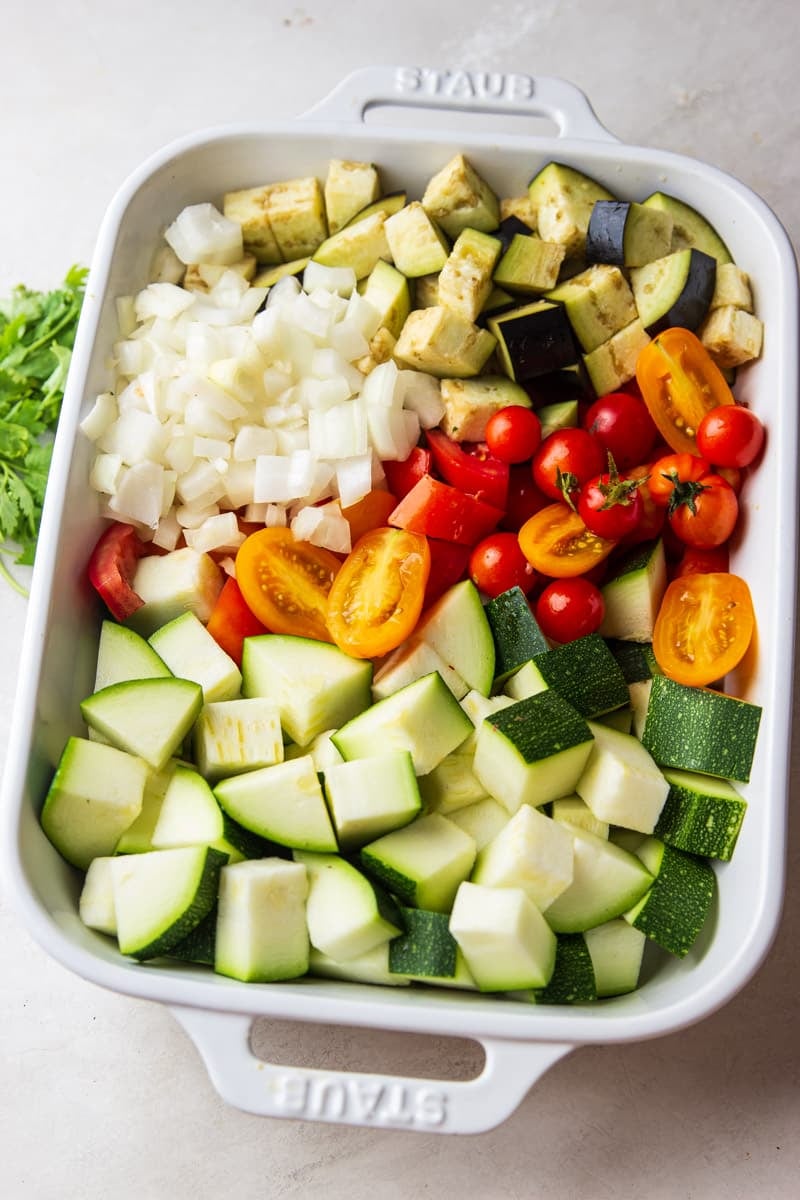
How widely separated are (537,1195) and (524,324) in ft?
6.14

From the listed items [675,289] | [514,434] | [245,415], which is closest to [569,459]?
[514,434]

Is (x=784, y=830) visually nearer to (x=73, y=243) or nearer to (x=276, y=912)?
(x=276, y=912)

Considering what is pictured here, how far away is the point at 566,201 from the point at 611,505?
699mm

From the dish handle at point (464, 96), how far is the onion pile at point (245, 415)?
0.37 metres

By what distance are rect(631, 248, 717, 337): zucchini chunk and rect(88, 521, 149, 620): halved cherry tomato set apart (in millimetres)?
1221

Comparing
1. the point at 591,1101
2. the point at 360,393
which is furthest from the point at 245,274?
the point at 591,1101

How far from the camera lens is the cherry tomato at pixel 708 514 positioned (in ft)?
7.00

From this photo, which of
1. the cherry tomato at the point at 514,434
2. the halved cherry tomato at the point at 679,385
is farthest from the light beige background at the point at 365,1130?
the cherry tomato at the point at 514,434

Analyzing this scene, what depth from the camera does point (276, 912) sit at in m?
1.90

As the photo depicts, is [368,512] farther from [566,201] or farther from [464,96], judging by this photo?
[464,96]

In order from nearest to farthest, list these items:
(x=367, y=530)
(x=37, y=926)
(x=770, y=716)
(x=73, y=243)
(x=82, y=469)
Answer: (x=37, y=926), (x=770, y=716), (x=82, y=469), (x=367, y=530), (x=73, y=243)

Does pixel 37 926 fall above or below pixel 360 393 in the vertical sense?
below

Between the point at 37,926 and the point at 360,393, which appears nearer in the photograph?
the point at 37,926

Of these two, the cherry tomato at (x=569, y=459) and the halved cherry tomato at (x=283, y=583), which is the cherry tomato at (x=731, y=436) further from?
the halved cherry tomato at (x=283, y=583)
